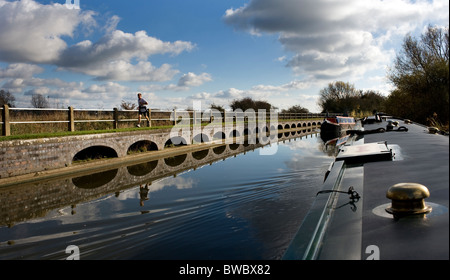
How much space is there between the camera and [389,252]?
1366mm

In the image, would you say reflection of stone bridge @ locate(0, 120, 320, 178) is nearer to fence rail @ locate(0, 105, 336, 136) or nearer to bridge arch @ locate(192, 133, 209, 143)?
bridge arch @ locate(192, 133, 209, 143)

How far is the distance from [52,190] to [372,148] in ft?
23.1

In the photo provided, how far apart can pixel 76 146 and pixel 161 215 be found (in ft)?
19.8

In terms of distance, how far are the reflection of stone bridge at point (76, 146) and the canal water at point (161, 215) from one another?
82 centimetres

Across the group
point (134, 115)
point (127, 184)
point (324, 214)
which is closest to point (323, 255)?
point (324, 214)

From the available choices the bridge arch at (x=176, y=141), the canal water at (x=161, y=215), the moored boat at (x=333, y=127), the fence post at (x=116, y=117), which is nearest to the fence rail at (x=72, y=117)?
the fence post at (x=116, y=117)

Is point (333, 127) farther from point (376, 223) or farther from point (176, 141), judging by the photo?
point (376, 223)

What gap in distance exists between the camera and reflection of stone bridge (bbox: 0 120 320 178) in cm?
804

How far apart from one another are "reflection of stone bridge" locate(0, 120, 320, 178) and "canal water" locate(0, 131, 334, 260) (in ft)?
2.69

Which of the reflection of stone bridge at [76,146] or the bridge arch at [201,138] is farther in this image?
the bridge arch at [201,138]

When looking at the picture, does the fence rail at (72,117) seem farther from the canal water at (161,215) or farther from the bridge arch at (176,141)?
the canal water at (161,215)

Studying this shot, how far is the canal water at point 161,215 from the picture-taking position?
3.85 m

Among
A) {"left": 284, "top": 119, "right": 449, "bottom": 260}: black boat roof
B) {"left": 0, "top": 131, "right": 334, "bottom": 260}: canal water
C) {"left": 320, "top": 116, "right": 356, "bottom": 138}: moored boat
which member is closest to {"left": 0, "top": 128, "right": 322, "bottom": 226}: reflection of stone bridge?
{"left": 0, "top": 131, "right": 334, "bottom": 260}: canal water
